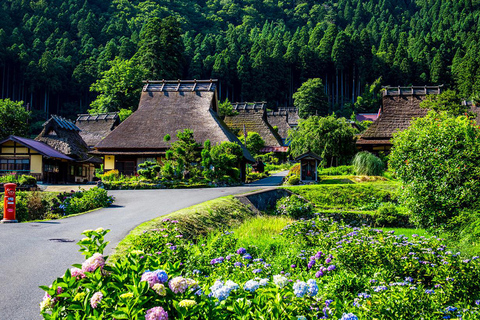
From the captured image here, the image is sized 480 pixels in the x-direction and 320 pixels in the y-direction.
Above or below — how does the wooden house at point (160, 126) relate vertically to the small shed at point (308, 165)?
above

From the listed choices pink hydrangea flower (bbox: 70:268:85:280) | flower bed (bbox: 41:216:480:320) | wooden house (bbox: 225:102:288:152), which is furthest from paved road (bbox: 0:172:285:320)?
wooden house (bbox: 225:102:288:152)

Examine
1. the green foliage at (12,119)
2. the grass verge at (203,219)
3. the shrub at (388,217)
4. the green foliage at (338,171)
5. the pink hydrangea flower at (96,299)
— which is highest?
the green foliage at (12,119)

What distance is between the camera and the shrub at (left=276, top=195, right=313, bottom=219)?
15.5 meters

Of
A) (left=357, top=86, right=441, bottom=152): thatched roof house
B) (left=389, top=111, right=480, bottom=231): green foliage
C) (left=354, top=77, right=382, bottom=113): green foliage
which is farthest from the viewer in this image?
(left=354, top=77, right=382, bottom=113): green foliage

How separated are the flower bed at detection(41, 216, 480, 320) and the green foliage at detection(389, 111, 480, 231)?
428cm

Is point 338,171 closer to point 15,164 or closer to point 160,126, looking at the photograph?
point 160,126

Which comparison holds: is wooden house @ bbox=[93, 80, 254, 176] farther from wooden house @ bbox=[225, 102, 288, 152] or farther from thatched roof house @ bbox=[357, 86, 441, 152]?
wooden house @ bbox=[225, 102, 288, 152]

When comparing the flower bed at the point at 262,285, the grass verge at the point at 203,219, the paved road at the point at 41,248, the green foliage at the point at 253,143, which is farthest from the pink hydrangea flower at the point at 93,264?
the green foliage at the point at 253,143

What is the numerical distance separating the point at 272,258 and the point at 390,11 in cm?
15520

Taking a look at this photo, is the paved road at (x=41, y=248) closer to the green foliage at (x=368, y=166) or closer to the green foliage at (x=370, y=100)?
the green foliage at (x=368, y=166)

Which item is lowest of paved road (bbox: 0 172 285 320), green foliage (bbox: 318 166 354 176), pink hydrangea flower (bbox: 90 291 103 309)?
paved road (bbox: 0 172 285 320)

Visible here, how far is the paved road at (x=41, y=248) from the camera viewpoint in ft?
17.3

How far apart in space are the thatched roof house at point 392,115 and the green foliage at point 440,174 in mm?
20733

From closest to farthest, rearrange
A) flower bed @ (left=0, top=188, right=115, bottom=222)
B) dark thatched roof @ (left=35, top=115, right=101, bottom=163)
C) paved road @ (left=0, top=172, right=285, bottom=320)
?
1. paved road @ (left=0, top=172, right=285, bottom=320)
2. flower bed @ (left=0, top=188, right=115, bottom=222)
3. dark thatched roof @ (left=35, top=115, right=101, bottom=163)
